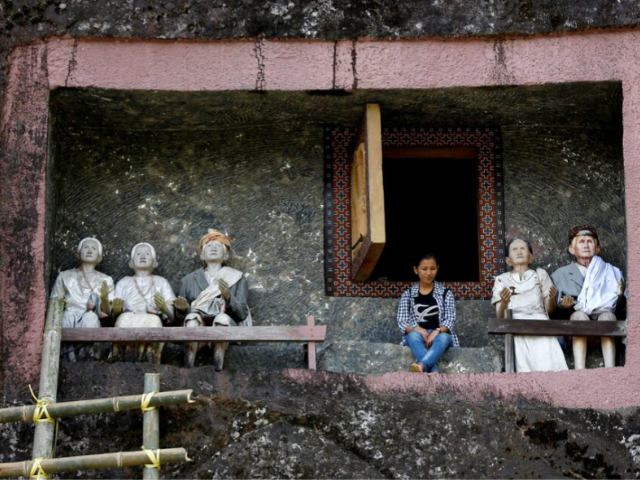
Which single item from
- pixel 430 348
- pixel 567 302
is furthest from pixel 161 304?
pixel 567 302

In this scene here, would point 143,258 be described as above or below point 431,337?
above

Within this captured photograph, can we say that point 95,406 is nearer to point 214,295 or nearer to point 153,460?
point 153,460

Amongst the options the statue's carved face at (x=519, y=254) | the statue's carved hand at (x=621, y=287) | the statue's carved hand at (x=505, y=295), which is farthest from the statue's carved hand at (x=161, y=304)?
the statue's carved hand at (x=621, y=287)

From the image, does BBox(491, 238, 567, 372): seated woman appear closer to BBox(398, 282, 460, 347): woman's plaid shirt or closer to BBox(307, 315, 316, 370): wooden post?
BBox(398, 282, 460, 347): woman's plaid shirt

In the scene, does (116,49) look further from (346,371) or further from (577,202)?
(577,202)

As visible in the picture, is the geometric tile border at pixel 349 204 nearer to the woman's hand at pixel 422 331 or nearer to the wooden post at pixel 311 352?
the woman's hand at pixel 422 331

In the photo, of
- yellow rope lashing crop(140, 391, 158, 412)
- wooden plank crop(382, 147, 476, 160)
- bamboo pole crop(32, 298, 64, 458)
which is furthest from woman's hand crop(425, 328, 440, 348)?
bamboo pole crop(32, 298, 64, 458)

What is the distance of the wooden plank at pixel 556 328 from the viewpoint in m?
9.93

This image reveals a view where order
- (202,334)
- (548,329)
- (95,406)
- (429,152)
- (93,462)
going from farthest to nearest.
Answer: (429,152) < (548,329) < (202,334) < (95,406) < (93,462)

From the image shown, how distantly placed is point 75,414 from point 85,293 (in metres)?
1.44

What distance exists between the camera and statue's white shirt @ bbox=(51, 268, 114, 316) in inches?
404

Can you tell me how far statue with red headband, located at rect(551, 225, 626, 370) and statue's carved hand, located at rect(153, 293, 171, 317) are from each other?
2.67 meters

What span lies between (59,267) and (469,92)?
3138 millimetres

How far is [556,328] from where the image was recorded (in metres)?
9.98
